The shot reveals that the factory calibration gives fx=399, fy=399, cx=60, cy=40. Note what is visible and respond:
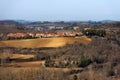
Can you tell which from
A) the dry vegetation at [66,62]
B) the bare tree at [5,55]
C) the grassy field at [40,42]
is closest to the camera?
the dry vegetation at [66,62]

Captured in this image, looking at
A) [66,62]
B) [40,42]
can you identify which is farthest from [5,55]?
[40,42]

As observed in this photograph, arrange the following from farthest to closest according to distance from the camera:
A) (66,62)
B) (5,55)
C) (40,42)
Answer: (40,42) < (5,55) < (66,62)

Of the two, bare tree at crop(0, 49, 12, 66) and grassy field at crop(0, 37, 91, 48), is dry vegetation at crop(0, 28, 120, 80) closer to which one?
grassy field at crop(0, 37, 91, 48)

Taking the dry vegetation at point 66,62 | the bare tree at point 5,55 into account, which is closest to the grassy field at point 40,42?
the dry vegetation at point 66,62

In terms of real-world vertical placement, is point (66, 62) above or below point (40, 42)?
below

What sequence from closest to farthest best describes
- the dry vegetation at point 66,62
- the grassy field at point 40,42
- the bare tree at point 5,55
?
the dry vegetation at point 66,62
the bare tree at point 5,55
the grassy field at point 40,42

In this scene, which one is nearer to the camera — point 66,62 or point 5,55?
point 66,62

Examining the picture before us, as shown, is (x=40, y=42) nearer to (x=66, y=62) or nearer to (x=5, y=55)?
(x=5, y=55)

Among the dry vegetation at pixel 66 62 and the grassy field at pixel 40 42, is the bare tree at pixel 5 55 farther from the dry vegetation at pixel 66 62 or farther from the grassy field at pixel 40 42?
the grassy field at pixel 40 42

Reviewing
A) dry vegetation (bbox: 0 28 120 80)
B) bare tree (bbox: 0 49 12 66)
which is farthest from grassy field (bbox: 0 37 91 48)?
bare tree (bbox: 0 49 12 66)

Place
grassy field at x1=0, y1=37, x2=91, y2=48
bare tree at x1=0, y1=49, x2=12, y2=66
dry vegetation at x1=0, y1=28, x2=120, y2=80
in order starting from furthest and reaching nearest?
grassy field at x1=0, y1=37, x2=91, y2=48 → bare tree at x1=0, y1=49, x2=12, y2=66 → dry vegetation at x1=0, y1=28, x2=120, y2=80

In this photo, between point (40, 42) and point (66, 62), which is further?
point (40, 42)

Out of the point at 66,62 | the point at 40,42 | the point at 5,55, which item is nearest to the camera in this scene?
the point at 66,62
